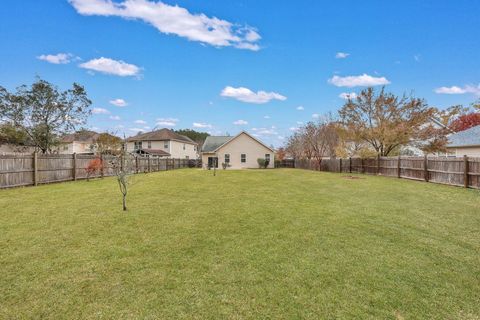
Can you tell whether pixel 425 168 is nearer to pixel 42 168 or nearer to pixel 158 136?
pixel 42 168

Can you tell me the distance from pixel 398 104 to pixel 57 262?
1017 inches

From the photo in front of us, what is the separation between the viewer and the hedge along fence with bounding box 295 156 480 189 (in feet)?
43.2

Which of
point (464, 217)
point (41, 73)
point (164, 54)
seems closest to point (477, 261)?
point (464, 217)

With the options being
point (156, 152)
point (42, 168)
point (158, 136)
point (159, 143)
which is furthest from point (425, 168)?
point (158, 136)

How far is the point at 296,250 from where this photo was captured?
511 cm

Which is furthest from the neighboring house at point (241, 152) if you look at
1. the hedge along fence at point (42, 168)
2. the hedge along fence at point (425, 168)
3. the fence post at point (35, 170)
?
the fence post at point (35, 170)

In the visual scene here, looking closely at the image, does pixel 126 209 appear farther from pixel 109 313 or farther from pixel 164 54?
pixel 164 54

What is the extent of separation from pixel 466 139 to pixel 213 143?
105ft

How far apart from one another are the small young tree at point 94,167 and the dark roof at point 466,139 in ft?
82.1

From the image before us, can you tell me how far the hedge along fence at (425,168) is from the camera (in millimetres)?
13164

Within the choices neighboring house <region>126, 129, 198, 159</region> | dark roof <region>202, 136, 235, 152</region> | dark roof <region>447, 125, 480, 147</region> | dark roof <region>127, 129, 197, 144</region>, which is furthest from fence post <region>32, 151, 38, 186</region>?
dark roof <region>127, 129, 197, 144</region>

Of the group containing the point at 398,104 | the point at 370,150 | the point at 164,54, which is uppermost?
the point at 164,54

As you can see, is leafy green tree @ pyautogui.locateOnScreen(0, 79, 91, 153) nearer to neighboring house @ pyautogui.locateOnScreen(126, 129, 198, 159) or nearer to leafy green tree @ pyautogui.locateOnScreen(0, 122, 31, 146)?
leafy green tree @ pyautogui.locateOnScreen(0, 122, 31, 146)

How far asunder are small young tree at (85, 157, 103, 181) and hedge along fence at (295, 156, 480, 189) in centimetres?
1996
